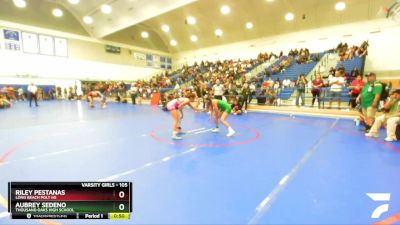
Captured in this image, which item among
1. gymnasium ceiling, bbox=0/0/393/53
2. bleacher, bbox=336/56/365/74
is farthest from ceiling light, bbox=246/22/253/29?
bleacher, bbox=336/56/365/74

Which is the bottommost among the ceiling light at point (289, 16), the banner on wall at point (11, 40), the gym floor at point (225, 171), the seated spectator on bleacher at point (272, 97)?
the gym floor at point (225, 171)

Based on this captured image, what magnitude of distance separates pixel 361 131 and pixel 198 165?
18.4ft

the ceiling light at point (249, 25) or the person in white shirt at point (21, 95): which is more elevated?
the ceiling light at point (249, 25)

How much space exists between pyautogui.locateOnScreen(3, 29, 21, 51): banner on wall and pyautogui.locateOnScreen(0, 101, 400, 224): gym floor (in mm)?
16080

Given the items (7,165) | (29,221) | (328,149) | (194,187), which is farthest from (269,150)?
(7,165)

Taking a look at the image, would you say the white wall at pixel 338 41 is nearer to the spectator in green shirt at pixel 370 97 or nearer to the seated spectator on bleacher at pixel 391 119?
the spectator in green shirt at pixel 370 97

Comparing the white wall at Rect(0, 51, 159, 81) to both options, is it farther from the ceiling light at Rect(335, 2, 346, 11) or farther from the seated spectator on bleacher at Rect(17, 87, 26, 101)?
the ceiling light at Rect(335, 2, 346, 11)

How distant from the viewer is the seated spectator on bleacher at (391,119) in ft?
17.2

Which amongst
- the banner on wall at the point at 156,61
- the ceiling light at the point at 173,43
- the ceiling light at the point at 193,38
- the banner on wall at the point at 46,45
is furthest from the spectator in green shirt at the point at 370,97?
the banner on wall at the point at 156,61

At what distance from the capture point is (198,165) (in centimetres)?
365

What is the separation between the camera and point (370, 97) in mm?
5984

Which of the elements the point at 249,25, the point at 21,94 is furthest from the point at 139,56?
the point at 249,25
